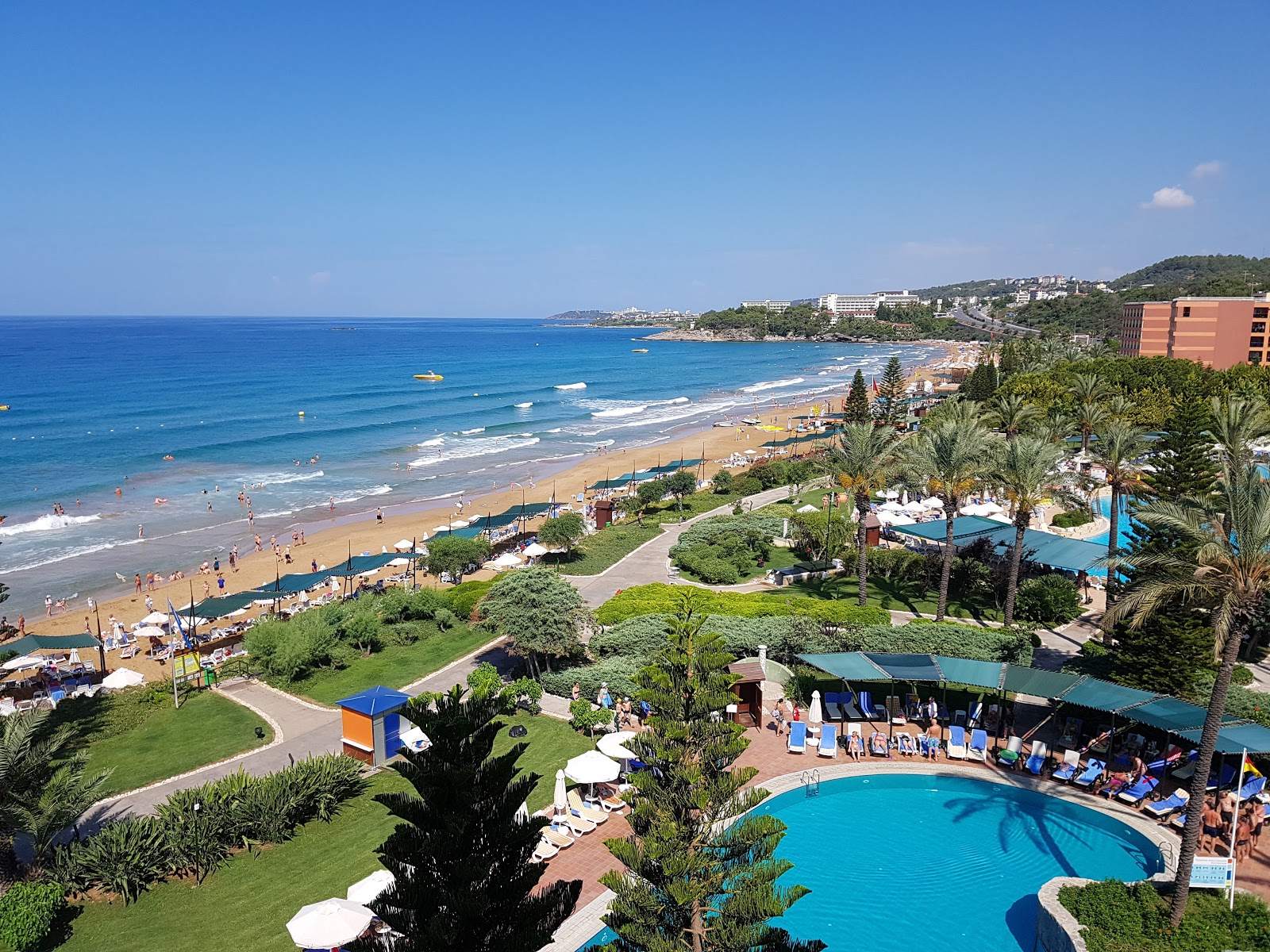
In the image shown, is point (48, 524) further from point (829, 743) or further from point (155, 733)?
point (829, 743)

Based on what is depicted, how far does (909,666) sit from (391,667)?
11973 millimetres

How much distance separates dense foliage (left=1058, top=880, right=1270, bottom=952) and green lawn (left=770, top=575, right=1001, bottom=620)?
11556mm

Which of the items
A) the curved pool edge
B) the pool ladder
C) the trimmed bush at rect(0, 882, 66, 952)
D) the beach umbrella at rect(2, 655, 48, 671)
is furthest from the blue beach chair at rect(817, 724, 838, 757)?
the beach umbrella at rect(2, 655, 48, 671)

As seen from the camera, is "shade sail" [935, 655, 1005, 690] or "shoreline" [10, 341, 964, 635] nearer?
"shade sail" [935, 655, 1005, 690]

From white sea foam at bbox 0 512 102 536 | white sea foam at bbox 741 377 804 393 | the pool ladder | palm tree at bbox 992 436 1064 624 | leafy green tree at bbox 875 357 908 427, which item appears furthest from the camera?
white sea foam at bbox 741 377 804 393

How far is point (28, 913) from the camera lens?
32.1 ft

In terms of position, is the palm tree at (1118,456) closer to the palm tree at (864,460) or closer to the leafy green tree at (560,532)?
the palm tree at (864,460)

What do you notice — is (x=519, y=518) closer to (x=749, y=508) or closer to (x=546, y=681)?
(x=749, y=508)

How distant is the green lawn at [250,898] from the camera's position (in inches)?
390

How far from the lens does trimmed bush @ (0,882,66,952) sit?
9.64 metres

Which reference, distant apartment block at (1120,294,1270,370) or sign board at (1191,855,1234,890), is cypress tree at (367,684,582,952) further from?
distant apartment block at (1120,294,1270,370)

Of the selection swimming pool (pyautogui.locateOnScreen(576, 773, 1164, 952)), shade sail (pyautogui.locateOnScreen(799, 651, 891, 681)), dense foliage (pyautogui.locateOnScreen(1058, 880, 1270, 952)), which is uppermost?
shade sail (pyautogui.locateOnScreen(799, 651, 891, 681))

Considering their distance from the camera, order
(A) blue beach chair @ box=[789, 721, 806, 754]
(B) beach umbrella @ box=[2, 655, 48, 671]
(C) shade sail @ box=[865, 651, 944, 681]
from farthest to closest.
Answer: (B) beach umbrella @ box=[2, 655, 48, 671] < (A) blue beach chair @ box=[789, 721, 806, 754] < (C) shade sail @ box=[865, 651, 944, 681]

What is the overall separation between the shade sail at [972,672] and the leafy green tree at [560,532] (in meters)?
15.2
